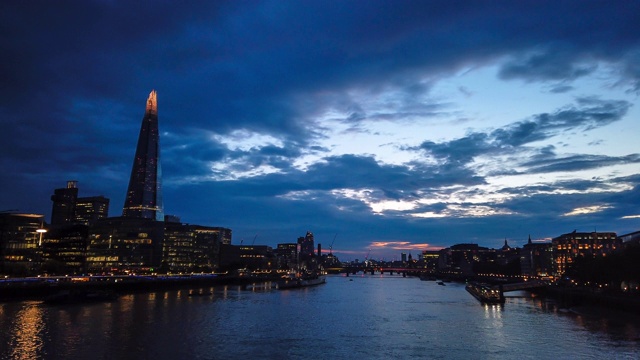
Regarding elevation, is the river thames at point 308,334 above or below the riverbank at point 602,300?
below

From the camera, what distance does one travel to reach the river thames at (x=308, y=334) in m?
44.4

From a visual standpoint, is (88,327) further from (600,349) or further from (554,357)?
(600,349)

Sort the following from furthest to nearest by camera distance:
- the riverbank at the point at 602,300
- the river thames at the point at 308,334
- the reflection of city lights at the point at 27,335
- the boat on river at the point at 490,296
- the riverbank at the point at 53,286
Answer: the boat on river at the point at 490,296 < the riverbank at the point at 53,286 < the riverbank at the point at 602,300 < the river thames at the point at 308,334 < the reflection of city lights at the point at 27,335

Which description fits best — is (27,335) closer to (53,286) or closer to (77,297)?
(77,297)

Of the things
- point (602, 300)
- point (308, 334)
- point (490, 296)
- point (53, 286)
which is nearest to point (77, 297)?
point (53, 286)

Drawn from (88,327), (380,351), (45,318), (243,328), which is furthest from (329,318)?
(45,318)

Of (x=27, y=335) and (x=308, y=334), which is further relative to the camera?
(x=308, y=334)

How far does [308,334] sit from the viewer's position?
57219 millimetres

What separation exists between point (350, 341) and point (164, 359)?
20.8 meters

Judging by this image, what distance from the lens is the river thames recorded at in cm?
4438

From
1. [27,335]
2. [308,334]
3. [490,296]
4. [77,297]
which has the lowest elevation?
[308,334]

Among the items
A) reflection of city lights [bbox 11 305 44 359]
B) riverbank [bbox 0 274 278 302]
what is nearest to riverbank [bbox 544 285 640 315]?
reflection of city lights [bbox 11 305 44 359]

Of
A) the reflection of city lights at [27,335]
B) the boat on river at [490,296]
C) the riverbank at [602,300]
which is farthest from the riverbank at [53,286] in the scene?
the riverbank at [602,300]

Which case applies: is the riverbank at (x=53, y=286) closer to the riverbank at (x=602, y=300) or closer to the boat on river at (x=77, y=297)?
the boat on river at (x=77, y=297)
